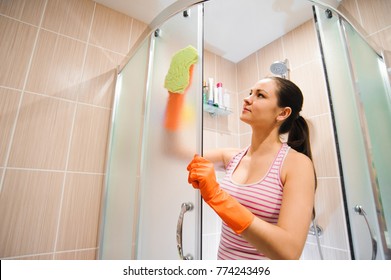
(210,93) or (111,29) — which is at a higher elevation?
(111,29)

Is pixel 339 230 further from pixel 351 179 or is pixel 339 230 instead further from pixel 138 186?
pixel 138 186

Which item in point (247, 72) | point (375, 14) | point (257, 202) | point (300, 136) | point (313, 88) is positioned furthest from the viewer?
point (247, 72)

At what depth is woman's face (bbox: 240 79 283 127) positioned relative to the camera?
837 mm

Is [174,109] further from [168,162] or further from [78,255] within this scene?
[78,255]

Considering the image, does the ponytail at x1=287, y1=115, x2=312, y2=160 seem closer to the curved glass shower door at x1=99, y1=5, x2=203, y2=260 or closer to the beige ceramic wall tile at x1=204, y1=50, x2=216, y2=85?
the curved glass shower door at x1=99, y1=5, x2=203, y2=260

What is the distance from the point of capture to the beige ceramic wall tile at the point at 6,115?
891 millimetres

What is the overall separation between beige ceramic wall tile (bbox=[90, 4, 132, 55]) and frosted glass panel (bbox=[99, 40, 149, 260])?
8.1 inches

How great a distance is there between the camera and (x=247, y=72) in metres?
1.71

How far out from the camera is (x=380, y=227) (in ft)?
1.92

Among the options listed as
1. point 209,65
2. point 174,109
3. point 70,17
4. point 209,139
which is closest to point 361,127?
point 174,109

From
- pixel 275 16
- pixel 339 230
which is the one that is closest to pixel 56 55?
pixel 275 16

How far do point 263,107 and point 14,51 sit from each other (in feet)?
3.76

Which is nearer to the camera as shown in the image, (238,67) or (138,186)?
(138,186)
